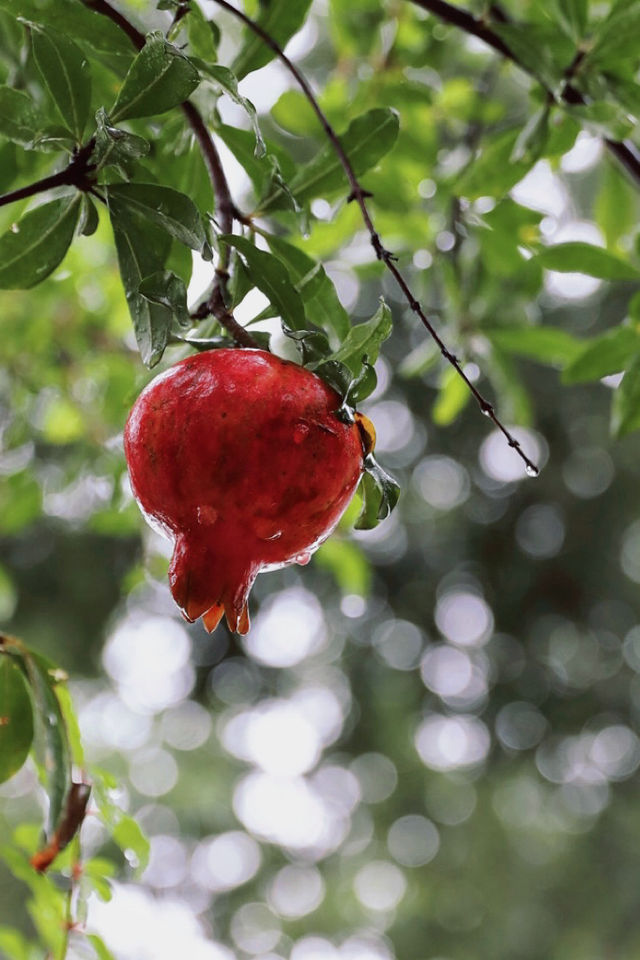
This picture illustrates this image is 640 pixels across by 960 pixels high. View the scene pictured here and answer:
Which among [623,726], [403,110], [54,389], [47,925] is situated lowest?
[623,726]

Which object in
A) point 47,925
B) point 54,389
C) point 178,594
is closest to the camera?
point 178,594

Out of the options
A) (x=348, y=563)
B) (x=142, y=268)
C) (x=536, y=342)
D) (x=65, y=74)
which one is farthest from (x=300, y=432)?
(x=348, y=563)

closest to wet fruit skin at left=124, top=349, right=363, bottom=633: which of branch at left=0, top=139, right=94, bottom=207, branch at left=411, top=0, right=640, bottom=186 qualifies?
branch at left=0, top=139, right=94, bottom=207

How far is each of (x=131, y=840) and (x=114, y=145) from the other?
492 millimetres

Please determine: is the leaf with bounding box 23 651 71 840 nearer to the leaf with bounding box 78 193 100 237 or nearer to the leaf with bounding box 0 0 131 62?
the leaf with bounding box 78 193 100 237

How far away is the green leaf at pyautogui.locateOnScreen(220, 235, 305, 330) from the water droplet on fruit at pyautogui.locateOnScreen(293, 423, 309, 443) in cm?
9

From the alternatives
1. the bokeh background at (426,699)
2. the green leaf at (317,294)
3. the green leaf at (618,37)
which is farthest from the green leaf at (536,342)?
the bokeh background at (426,699)

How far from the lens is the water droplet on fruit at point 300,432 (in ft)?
1.40

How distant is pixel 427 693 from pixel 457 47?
3.24 meters

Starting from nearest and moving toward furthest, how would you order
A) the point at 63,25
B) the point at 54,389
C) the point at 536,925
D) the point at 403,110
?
1. the point at 63,25
2. the point at 403,110
3. the point at 54,389
4. the point at 536,925

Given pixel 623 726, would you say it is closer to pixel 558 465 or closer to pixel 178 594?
pixel 558 465

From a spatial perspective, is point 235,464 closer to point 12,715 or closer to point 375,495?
point 375,495

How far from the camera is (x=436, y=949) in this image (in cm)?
427

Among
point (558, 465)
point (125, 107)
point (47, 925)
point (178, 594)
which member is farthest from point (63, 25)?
point (558, 465)
